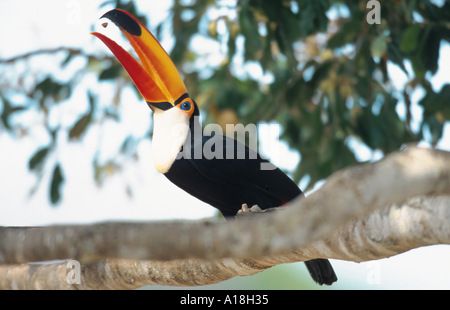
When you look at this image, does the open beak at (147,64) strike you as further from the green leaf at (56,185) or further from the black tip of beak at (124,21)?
the green leaf at (56,185)

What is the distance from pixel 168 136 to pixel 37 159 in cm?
188

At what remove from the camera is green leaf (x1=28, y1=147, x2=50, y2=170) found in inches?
131

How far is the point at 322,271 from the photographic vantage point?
192cm

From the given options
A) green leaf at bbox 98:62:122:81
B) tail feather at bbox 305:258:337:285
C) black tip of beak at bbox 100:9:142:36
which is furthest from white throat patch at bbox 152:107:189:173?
green leaf at bbox 98:62:122:81

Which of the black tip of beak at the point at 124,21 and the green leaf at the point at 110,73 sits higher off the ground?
the green leaf at the point at 110,73

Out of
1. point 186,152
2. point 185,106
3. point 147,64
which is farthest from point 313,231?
point 147,64

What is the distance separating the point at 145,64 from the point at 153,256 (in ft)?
3.32

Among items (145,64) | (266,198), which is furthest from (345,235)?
(145,64)

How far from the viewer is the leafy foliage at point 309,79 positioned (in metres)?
2.33

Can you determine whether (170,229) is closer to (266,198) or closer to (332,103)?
(266,198)

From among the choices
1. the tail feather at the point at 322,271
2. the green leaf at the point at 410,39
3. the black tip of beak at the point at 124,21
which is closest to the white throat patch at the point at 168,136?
the black tip of beak at the point at 124,21

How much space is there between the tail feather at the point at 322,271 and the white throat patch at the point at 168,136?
0.75 m

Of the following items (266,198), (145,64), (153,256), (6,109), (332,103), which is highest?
(6,109)

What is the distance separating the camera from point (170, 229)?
1152 millimetres
